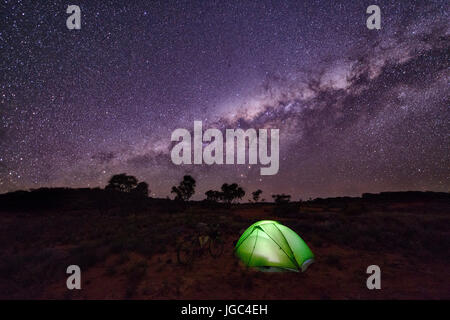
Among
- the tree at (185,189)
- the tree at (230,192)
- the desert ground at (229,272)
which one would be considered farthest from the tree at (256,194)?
the desert ground at (229,272)

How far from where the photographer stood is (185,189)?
57906 mm

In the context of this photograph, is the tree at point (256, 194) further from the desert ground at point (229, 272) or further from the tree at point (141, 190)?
the desert ground at point (229, 272)

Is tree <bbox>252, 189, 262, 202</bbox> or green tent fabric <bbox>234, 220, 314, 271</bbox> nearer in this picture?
green tent fabric <bbox>234, 220, 314, 271</bbox>

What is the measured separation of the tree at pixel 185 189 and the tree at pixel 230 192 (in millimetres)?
13164

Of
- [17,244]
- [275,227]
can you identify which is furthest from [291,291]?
[17,244]

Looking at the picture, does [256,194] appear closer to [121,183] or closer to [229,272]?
[121,183]

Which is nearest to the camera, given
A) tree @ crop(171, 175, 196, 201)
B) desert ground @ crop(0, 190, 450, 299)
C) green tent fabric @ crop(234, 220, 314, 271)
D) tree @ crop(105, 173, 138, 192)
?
desert ground @ crop(0, 190, 450, 299)

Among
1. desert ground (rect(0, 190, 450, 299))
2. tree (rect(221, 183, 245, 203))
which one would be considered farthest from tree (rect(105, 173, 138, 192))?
desert ground (rect(0, 190, 450, 299))

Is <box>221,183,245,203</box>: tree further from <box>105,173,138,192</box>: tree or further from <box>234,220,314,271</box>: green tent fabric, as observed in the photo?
<box>234,220,314,271</box>: green tent fabric

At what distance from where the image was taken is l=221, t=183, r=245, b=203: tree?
68.4 m

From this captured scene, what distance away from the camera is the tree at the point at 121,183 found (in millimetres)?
48438

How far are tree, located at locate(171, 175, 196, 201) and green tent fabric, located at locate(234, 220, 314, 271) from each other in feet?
168

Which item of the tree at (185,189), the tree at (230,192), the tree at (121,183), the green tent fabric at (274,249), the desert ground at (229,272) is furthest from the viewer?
the tree at (230,192)
